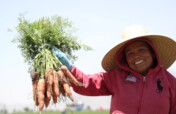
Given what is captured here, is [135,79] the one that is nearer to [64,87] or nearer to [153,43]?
[153,43]

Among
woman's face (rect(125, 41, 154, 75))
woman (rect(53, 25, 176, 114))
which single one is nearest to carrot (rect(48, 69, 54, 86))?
woman (rect(53, 25, 176, 114))

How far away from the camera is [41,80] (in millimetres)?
3842

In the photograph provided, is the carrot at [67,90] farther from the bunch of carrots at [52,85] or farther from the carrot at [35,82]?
the carrot at [35,82]

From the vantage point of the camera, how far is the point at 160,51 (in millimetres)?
4578

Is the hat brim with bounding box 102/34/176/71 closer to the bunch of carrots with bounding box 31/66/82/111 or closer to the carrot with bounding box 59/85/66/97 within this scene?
the bunch of carrots with bounding box 31/66/82/111

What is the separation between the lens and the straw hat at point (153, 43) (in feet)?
13.8

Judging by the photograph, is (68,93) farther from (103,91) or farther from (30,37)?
(30,37)

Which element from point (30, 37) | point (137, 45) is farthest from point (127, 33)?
point (30, 37)

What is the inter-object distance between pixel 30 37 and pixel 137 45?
131 centimetres

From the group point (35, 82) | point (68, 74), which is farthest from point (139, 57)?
point (35, 82)

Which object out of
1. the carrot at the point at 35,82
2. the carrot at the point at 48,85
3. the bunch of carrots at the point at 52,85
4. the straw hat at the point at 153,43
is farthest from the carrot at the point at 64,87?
the straw hat at the point at 153,43

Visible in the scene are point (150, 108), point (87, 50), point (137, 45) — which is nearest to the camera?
point (150, 108)

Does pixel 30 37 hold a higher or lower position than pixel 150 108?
higher

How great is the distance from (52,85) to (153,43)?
4.70 ft
